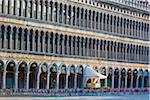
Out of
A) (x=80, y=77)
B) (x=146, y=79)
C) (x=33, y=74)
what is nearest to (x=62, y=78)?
(x=80, y=77)

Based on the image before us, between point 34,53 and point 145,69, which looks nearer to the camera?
point 34,53

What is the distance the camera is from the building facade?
208 feet

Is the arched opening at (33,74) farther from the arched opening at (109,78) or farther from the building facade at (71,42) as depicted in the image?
the arched opening at (109,78)

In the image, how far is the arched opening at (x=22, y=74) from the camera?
6475 cm

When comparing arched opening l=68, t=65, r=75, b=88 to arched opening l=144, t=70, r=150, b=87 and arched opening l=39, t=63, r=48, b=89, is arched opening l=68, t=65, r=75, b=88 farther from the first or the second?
arched opening l=144, t=70, r=150, b=87

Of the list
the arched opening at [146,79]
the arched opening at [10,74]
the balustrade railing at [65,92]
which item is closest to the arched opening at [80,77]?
→ the balustrade railing at [65,92]

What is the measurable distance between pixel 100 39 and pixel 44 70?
14220 millimetres

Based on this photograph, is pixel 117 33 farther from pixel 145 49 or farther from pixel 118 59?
pixel 145 49

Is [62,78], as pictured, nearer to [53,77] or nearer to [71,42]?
[53,77]

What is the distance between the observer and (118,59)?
276ft

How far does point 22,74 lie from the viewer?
2581 inches

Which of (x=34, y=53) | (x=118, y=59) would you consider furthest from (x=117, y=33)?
(x=34, y=53)

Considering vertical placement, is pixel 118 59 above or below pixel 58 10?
below

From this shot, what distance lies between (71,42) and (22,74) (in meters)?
10.5
